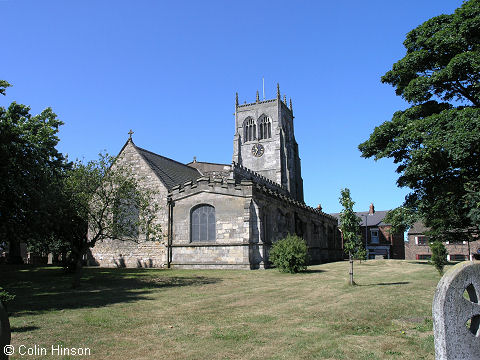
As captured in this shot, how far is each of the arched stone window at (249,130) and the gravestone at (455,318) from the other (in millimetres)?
76235

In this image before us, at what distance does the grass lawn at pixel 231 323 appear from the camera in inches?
272

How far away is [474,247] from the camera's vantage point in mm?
54594

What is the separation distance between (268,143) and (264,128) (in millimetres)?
4048

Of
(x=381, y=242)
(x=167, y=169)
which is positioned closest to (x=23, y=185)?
(x=167, y=169)

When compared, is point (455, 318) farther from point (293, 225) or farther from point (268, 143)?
point (268, 143)

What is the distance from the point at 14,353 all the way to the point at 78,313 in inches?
154

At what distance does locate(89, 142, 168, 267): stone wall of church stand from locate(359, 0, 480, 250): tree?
16.6 meters

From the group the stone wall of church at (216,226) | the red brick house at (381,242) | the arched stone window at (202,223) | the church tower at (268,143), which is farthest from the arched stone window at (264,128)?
the arched stone window at (202,223)

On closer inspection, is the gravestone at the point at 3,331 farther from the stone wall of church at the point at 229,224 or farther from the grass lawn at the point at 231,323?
the stone wall of church at the point at 229,224

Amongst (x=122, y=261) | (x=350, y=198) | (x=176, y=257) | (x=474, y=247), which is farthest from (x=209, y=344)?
(x=474, y=247)

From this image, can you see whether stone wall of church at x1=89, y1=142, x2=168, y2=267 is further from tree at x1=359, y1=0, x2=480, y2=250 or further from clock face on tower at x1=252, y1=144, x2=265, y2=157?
clock face on tower at x1=252, y1=144, x2=265, y2=157

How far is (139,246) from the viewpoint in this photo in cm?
3148

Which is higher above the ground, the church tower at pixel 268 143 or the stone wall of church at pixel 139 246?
the church tower at pixel 268 143

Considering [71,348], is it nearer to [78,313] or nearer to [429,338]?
[78,313]
